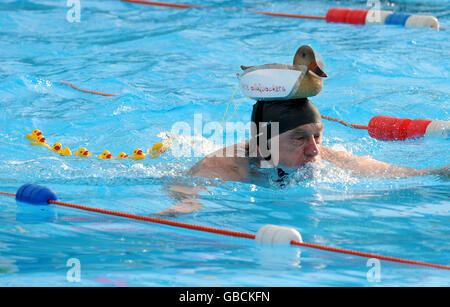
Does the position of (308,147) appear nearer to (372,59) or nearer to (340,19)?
(372,59)

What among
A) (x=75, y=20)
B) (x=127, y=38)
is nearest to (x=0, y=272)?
(x=127, y=38)

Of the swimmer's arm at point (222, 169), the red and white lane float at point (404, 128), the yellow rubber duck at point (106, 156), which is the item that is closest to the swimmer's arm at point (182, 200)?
the swimmer's arm at point (222, 169)

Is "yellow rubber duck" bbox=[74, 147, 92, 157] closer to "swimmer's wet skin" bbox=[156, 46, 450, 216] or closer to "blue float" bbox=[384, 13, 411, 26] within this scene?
"swimmer's wet skin" bbox=[156, 46, 450, 216]

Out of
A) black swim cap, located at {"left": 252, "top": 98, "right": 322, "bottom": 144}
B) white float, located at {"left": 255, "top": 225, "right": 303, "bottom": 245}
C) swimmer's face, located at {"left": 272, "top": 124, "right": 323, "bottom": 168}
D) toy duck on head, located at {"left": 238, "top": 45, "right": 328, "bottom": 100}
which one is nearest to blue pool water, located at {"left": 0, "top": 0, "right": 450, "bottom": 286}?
white float, located at {"left": 255, "top": 225, "right": 303, "bottom": 245}

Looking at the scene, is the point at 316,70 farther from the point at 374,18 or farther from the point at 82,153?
the point at 374,18

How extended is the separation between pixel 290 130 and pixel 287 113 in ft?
0.34

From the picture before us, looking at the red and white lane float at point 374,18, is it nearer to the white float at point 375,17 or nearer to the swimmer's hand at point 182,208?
the white float at point 375,17

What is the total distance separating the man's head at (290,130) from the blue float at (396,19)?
6.04 meters

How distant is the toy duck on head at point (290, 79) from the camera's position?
13.0 feet

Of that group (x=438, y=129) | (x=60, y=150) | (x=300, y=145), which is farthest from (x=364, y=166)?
(x=60, y=150)

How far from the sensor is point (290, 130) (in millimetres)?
4039

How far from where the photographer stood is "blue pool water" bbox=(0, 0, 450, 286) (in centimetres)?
306

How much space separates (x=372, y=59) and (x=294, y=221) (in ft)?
15.6
